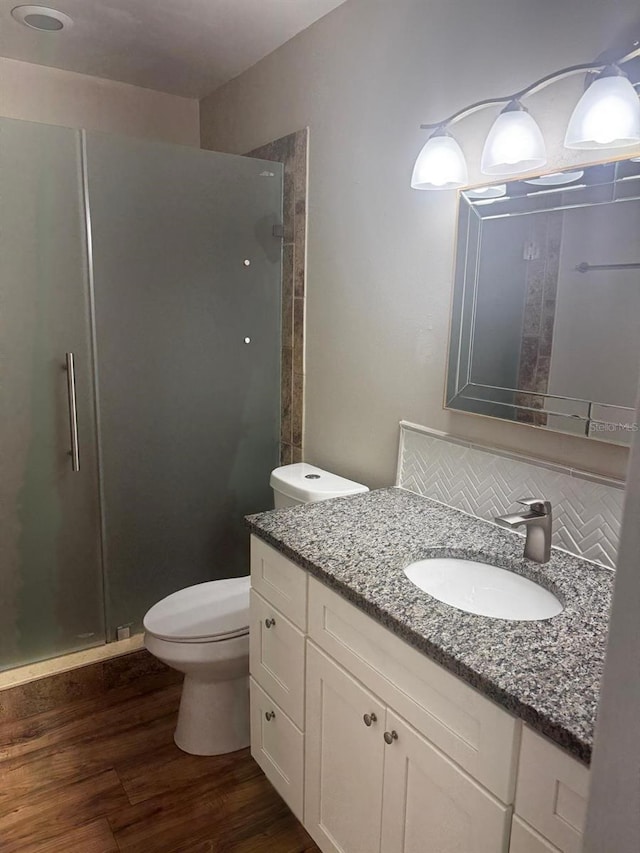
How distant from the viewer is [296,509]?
1727 millimetres

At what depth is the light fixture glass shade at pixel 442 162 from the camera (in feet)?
5.15

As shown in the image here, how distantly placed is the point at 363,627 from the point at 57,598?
1430 millimetres

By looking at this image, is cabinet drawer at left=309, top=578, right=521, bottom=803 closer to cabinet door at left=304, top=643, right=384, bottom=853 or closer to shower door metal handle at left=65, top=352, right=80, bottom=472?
cabinet door at left=304, top=643, right=384, bottom=853

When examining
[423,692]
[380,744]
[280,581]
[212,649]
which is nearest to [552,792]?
[423,692]

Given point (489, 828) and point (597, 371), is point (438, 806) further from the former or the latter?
point (597, 371)

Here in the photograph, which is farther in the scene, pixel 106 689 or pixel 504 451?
pixel 106 689

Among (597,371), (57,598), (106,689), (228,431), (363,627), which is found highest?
(597,371)

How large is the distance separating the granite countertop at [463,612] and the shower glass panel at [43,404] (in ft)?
2.96

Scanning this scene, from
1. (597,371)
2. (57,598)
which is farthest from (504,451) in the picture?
(57,598)

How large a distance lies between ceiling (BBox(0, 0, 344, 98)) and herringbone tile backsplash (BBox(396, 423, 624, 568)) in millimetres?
1516

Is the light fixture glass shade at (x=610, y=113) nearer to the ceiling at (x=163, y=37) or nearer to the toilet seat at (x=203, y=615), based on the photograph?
the ceiling at (x=163, y=37)

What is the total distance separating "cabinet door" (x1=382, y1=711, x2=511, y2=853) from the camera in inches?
38.6

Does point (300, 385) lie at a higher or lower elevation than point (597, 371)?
lower

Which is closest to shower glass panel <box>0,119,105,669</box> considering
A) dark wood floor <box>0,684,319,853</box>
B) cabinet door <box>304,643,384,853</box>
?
dark wood floor <box>0,684,319,853</box>
